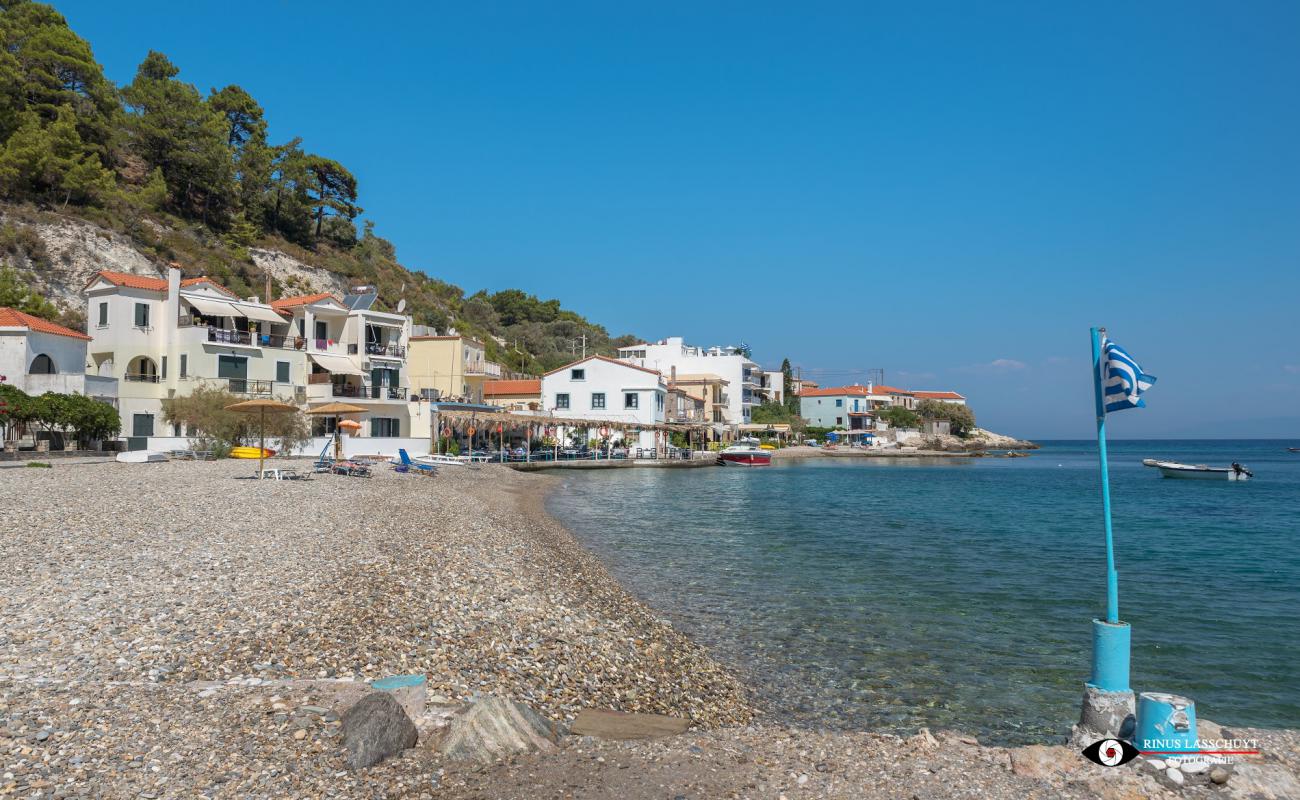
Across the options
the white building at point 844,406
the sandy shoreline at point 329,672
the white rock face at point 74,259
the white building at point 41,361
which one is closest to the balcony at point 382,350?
the white building at point 41,361

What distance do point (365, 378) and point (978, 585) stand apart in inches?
1432

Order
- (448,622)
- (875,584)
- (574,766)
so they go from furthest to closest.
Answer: (875,584)
(448,622)
(574,766)

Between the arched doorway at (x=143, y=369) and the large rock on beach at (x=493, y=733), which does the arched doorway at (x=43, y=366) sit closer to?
the arched doorway at (x=143, y=369)

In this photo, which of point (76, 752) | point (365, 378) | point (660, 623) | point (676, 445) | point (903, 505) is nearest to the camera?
point (76, 752)

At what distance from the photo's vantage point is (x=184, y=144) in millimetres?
58375

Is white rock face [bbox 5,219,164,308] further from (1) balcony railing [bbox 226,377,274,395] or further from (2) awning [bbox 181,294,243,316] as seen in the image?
(1) balcony railing [bbox 226,377,274,395]

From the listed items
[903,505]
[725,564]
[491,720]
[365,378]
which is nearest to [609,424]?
[365,378]

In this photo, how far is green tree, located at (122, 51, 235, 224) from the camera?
58062 millimetres

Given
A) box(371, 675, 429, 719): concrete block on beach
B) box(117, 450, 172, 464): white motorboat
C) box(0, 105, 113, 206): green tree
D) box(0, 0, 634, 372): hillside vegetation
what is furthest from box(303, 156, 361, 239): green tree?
box(371, 675, 429, 719): concrete block on beach

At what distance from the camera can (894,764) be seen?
6.21 meters

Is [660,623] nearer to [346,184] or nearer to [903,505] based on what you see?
[903,505]

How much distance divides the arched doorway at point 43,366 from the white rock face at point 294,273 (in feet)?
87.7

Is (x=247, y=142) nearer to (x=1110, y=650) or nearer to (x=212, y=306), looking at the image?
(x=212, y=306)

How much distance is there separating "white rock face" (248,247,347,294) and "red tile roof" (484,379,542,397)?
14634mm
